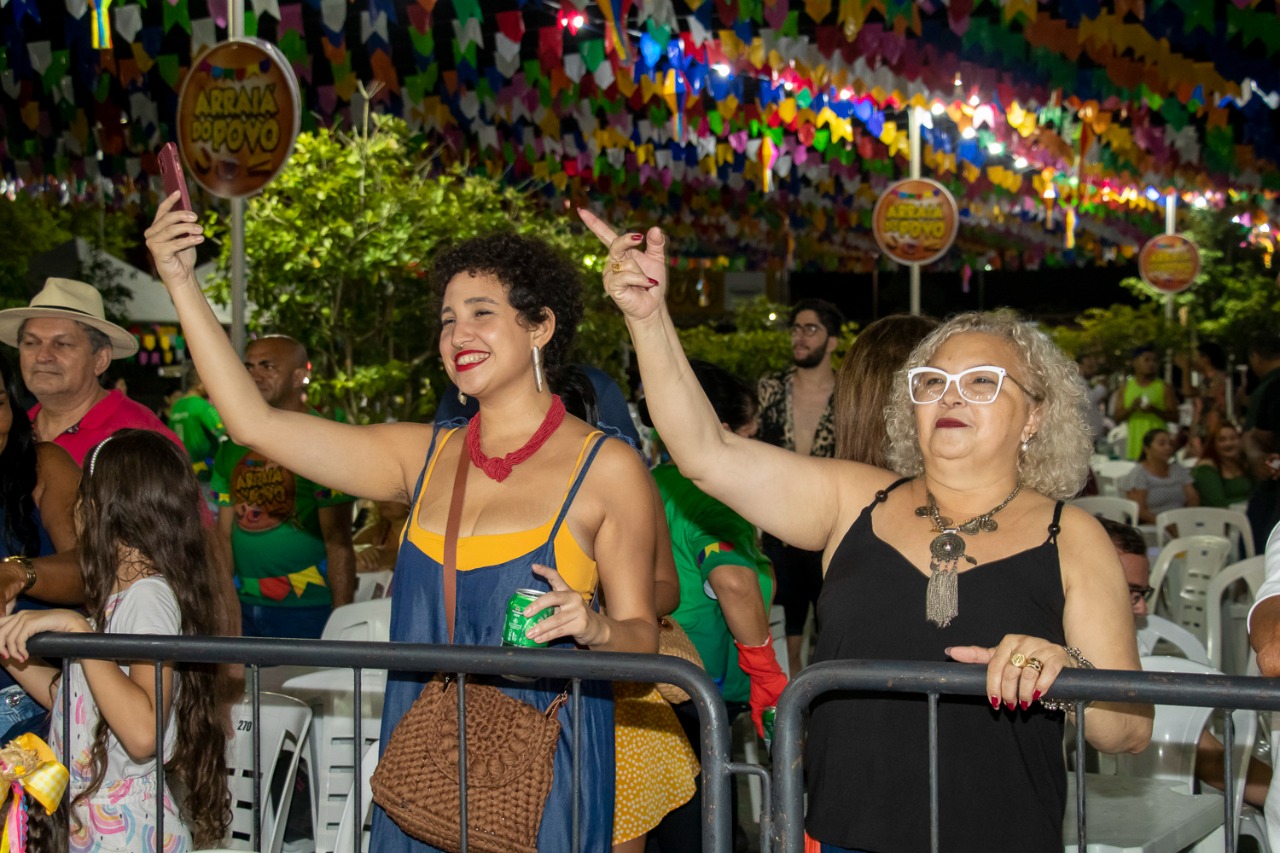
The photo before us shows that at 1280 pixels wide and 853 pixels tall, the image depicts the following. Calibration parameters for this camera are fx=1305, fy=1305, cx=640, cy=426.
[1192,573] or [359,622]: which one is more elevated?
[359,622]

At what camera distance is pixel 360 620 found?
4.81m

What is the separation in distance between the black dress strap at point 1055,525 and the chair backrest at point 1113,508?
5.94m

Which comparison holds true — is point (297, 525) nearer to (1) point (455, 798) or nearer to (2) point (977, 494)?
(1) point (455, 798)

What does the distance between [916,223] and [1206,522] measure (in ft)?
16.2

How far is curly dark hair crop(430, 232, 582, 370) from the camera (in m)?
2.93

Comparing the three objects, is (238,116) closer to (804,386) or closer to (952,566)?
(804,386)

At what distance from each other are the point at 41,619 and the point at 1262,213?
83.0ft

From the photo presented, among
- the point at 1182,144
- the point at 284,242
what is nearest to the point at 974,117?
the point at 1182,144

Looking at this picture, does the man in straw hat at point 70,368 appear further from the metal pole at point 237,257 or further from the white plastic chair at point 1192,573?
the white plastic chair at point 1192,573

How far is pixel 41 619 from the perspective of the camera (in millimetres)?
2742

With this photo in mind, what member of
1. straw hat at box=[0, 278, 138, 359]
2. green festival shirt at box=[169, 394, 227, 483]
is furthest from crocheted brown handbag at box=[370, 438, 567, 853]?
green festival shirt at box=[169, 394, 227, 483]

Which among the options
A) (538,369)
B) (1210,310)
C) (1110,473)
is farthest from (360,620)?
(1210,310)

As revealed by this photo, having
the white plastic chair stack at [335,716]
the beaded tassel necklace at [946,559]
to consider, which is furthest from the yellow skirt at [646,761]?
the white plastic chair stack at [335,716]

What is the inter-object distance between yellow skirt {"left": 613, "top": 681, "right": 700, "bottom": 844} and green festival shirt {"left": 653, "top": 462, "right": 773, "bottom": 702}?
791 millimetres
